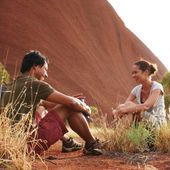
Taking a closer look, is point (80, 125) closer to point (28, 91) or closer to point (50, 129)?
point (50, 129)

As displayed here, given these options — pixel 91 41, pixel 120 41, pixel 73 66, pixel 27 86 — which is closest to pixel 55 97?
pixel 27 86

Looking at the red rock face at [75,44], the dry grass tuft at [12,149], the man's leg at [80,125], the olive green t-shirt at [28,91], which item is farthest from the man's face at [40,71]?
the red rock face at [75,44]

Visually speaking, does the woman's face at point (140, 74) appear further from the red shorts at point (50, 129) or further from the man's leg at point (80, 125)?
the red shorts at point (50, 129)

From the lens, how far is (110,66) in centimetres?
3956

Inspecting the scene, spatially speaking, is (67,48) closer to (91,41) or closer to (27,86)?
(91,41)

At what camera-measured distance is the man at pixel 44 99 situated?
14.0ft

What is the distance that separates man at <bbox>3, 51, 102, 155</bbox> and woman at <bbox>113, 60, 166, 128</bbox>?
65cm

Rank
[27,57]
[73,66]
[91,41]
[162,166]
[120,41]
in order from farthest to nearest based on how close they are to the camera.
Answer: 1. [120,41]
2. [91,41]
3. [73,66]
4. [27,57]
5. [162,166]

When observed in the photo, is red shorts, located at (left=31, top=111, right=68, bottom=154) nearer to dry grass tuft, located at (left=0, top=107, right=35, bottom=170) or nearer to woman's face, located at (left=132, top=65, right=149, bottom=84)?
dry grass tuft, located at (left=0, top=107, right=35, bottom=170)

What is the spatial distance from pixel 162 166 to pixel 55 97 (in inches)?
40.8

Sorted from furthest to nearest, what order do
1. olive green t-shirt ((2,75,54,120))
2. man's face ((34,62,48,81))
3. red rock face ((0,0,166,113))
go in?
red rock face ((0,0,166,113)) → man's face ((34,62,48,81)) → olive green t-shirt ((2,75,54,120))

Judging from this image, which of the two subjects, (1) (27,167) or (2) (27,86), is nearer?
(1) (27,167)

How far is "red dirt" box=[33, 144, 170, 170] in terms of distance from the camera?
383 centimetres

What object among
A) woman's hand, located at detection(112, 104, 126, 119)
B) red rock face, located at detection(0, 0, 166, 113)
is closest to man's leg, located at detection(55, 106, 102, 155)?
woman's hand, located at detection(112, 104, 126, 119)
